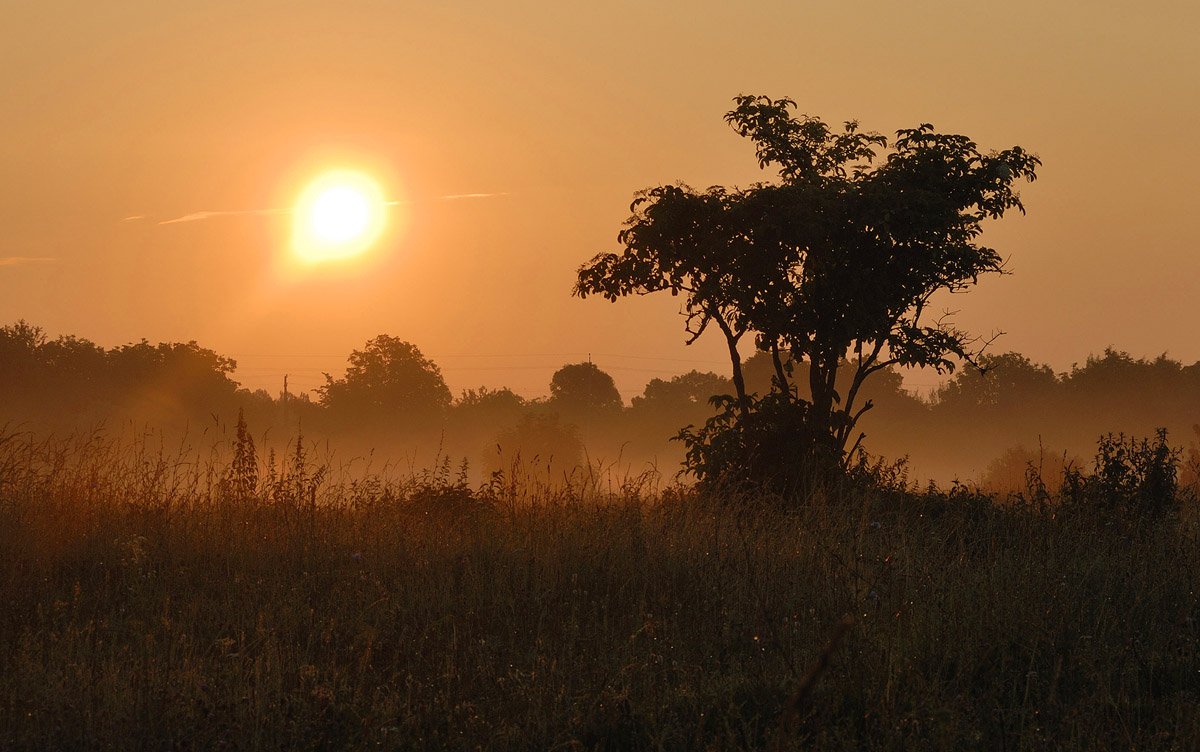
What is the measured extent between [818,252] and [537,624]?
1091cm

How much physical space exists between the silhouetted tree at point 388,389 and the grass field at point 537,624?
6811 centimetres

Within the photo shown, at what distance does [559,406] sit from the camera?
296ft

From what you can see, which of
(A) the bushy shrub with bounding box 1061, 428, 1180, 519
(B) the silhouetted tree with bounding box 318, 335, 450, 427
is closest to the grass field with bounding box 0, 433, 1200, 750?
(A) the bushy shrub with bounding box 1061, 428, 1180, 519

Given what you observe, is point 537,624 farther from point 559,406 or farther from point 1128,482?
point 559,406

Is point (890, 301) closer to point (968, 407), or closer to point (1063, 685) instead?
point (1063, 685)

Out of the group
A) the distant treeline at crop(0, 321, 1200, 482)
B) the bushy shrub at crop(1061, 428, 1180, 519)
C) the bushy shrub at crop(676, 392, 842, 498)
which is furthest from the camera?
the distant treeline at crop(0, 321, 1200, 482)

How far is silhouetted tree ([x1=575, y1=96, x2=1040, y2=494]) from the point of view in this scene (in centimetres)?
1641

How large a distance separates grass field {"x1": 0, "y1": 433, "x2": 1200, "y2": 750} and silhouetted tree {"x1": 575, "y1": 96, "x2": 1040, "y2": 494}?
5.55 meters

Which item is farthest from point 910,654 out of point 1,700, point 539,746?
point 1,700

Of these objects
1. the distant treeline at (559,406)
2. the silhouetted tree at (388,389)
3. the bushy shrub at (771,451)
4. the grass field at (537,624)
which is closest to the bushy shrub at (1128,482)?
the grass field at (537,624)

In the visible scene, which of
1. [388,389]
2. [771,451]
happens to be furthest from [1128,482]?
[388,389]

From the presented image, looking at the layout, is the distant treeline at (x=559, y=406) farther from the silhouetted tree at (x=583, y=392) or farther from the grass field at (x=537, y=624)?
the grass field at (x=537, y=624)

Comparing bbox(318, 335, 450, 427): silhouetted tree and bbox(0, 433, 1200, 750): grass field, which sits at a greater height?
bbox(318, 335, 450, 427): silhouetted tree

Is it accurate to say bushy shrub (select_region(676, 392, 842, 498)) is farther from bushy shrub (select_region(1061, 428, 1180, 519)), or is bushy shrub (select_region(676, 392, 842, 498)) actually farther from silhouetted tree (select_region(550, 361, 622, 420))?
silhouetted tree (select_region(550, 361, 622, 420))
